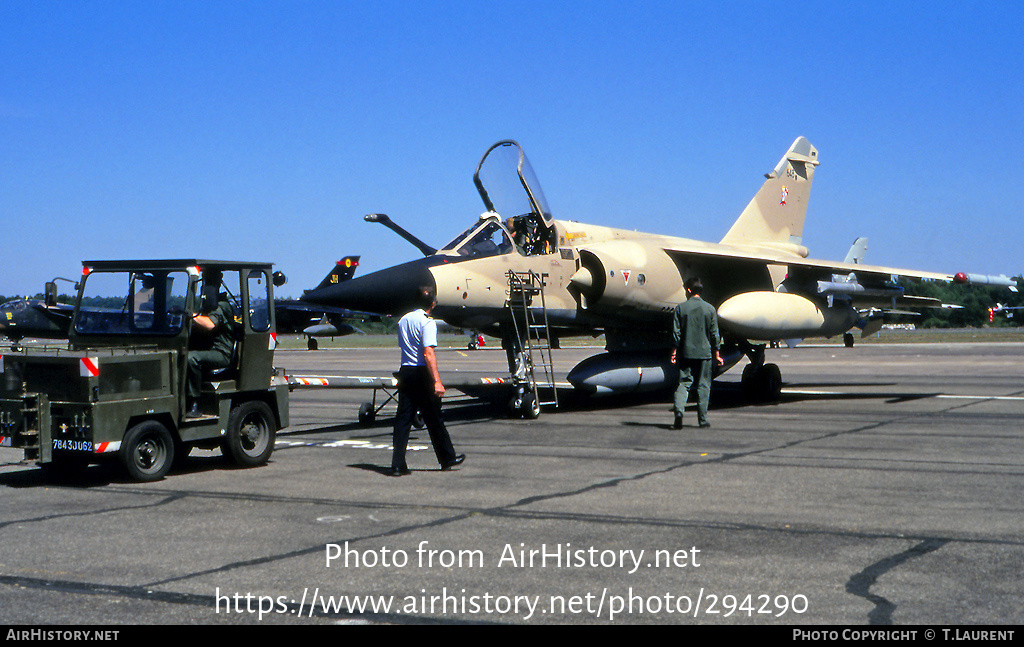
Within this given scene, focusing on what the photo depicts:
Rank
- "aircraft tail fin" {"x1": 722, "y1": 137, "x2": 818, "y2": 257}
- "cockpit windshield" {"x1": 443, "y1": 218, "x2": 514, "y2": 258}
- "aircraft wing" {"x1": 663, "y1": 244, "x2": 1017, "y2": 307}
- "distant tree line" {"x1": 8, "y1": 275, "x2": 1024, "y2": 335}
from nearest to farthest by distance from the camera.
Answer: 1. "cockpit windshield" {"x1": 443, "y1": 218, "x2": 514, "y2": 258}
2. "aircraft wing" {"x1": 663, "y1": 244, "x2": 1017, "y2": 307}
3. "aircraft tail fin" {"x1": 722, "y1": 137, "x2": 818, "y2": 257}
4. "distant tree line" {"x1": 8, "y1": 275, "x2": 1024, "y2": 335}

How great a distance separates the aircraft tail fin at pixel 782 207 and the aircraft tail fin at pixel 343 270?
3694 cm

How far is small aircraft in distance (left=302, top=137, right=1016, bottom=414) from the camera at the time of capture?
13562 mm

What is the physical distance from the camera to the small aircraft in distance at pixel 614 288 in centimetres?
1356

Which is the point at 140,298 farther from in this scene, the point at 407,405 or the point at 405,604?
Result: the point at 405,604

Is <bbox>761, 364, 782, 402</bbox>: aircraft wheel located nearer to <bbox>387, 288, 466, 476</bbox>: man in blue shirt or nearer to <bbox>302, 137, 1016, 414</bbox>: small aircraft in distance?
<bbox>302, 137, 1016, 414</bbox>: small aircraft in distance

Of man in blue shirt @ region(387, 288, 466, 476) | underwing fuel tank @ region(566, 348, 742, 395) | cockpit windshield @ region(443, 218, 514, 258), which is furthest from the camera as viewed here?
underwing fuel tank @ region(566, 348, 742, 395)

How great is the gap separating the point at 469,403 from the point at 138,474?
9.58m

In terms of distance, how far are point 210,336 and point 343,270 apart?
Answer: 47.4 meters

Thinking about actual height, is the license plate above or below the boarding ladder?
below

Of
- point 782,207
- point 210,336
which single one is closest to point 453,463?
point 210,336

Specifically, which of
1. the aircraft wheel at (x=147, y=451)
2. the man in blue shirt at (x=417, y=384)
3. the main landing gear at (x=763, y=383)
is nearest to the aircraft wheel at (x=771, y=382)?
the main landing gear at (x=763, y=383)

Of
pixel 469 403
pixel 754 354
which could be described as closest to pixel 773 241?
pixel 754 354

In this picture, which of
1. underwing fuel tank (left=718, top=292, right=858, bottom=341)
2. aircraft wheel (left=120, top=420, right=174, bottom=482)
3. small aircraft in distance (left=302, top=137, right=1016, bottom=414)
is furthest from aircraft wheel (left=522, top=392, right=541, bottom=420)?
aircraft wheel (left=120, top=420, right=174, bottom=482)

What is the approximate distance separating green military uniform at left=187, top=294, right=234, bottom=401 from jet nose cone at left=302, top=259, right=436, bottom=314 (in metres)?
2.95
